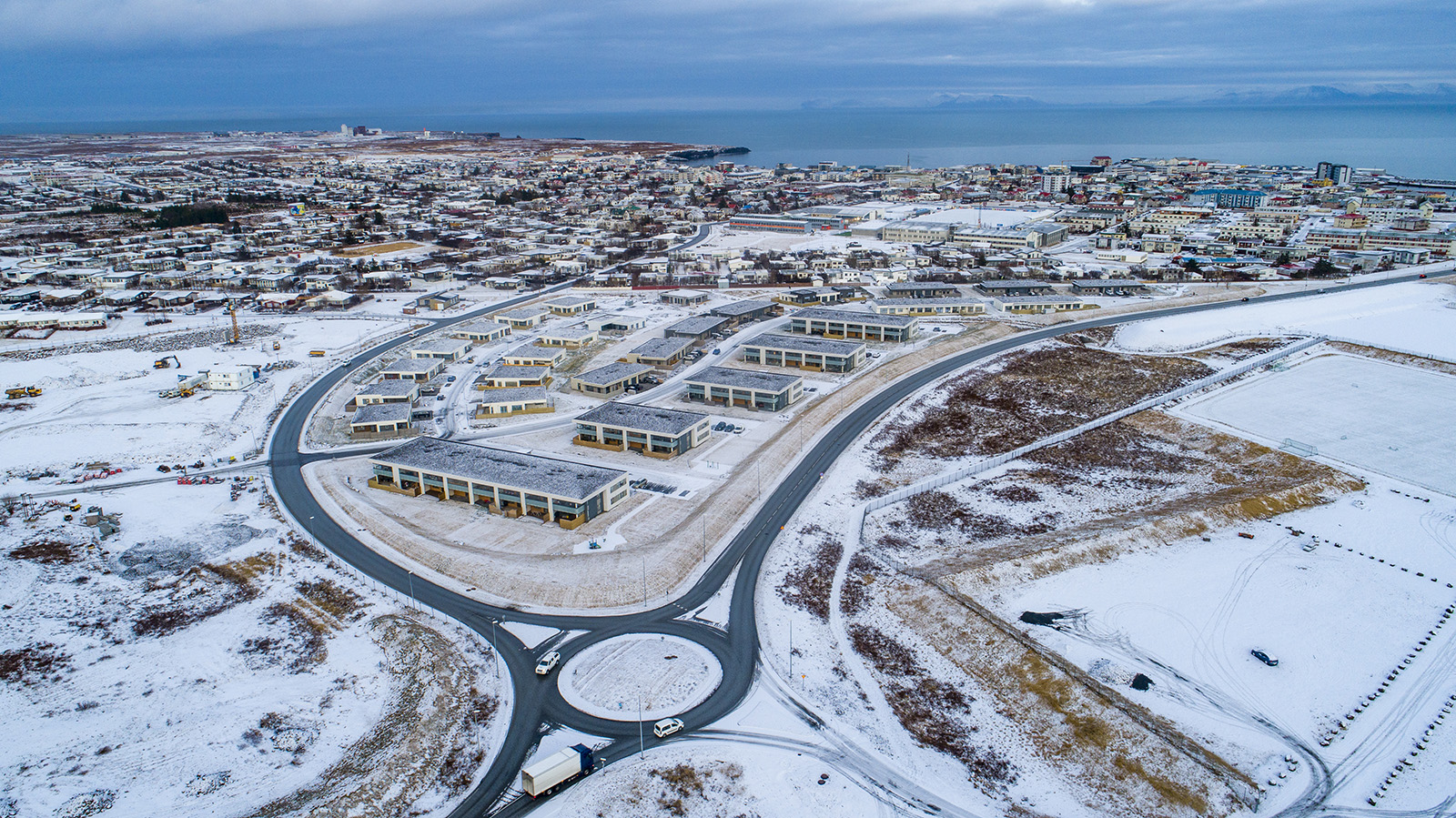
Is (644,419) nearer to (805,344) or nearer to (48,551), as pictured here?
(805,344)

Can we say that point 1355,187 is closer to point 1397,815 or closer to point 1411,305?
point 1411,305

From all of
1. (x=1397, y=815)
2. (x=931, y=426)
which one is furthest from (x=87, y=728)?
(x=931, y=426)

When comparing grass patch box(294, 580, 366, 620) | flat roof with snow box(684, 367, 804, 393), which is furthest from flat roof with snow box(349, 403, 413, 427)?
grass patch box(294, 580, 366, 620)

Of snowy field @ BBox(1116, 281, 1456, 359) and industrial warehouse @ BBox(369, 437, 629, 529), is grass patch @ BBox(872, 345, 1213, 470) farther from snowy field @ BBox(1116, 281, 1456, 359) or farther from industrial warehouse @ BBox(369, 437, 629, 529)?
industrial warehouse @ BBox(369, 437, 629, 529)

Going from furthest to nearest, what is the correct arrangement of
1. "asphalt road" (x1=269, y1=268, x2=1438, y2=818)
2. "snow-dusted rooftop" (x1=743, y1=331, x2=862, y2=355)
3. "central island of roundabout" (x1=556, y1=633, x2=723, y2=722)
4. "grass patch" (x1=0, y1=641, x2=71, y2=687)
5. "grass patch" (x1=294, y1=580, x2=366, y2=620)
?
"snow-dusted rooftop" (x1=743, y1=331, x2=862, y2=355) → "grass patch" (x1=294, y1=580, x2=366, y2=620) → "grass patch" (x1=0, y1=641, x2=71, y2=687) → "central island of roundabout" (x1=556, y1=633, x2=723, y2=722) → "asphalt road" (x1=269, y1=268, x2=1438, y2=818)

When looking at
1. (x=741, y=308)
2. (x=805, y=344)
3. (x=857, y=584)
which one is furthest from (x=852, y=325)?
(x=857, y=584)

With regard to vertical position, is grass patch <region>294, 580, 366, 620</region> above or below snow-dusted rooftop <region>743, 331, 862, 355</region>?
below
